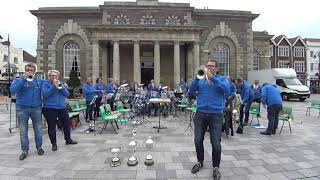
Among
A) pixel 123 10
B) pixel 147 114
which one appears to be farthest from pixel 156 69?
pixel 147 114

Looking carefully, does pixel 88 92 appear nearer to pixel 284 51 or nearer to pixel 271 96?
pixel 271 96

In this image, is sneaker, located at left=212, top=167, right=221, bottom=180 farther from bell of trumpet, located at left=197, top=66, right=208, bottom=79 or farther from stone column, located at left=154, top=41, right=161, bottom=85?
stone column, located at left=154, top=41, right=161, bottom=85

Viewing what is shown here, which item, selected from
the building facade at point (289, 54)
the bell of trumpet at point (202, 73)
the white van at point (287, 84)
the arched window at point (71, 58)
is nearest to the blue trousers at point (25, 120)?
the bell of trumpet at point (202, 73)

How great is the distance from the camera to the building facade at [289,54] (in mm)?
64812

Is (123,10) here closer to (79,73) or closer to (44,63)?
(79,73)

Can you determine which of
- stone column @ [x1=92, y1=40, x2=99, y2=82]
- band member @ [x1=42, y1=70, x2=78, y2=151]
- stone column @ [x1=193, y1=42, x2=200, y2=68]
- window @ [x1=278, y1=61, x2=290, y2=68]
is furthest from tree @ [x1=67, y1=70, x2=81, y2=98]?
window @ [x1=278, y1=61, x2=290, y2=68]

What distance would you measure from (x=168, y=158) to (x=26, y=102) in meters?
3.53

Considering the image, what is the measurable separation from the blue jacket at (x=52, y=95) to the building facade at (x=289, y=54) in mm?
61732

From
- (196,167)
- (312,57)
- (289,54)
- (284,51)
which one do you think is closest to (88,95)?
(196,167)

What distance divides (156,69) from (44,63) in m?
13.8

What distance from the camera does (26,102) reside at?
726 centimetres

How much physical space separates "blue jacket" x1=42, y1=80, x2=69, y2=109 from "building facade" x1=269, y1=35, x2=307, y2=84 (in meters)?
61.7

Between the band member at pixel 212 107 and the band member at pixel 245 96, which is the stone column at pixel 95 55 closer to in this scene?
the band member at pixel 245 96

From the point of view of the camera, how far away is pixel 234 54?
114 ft
